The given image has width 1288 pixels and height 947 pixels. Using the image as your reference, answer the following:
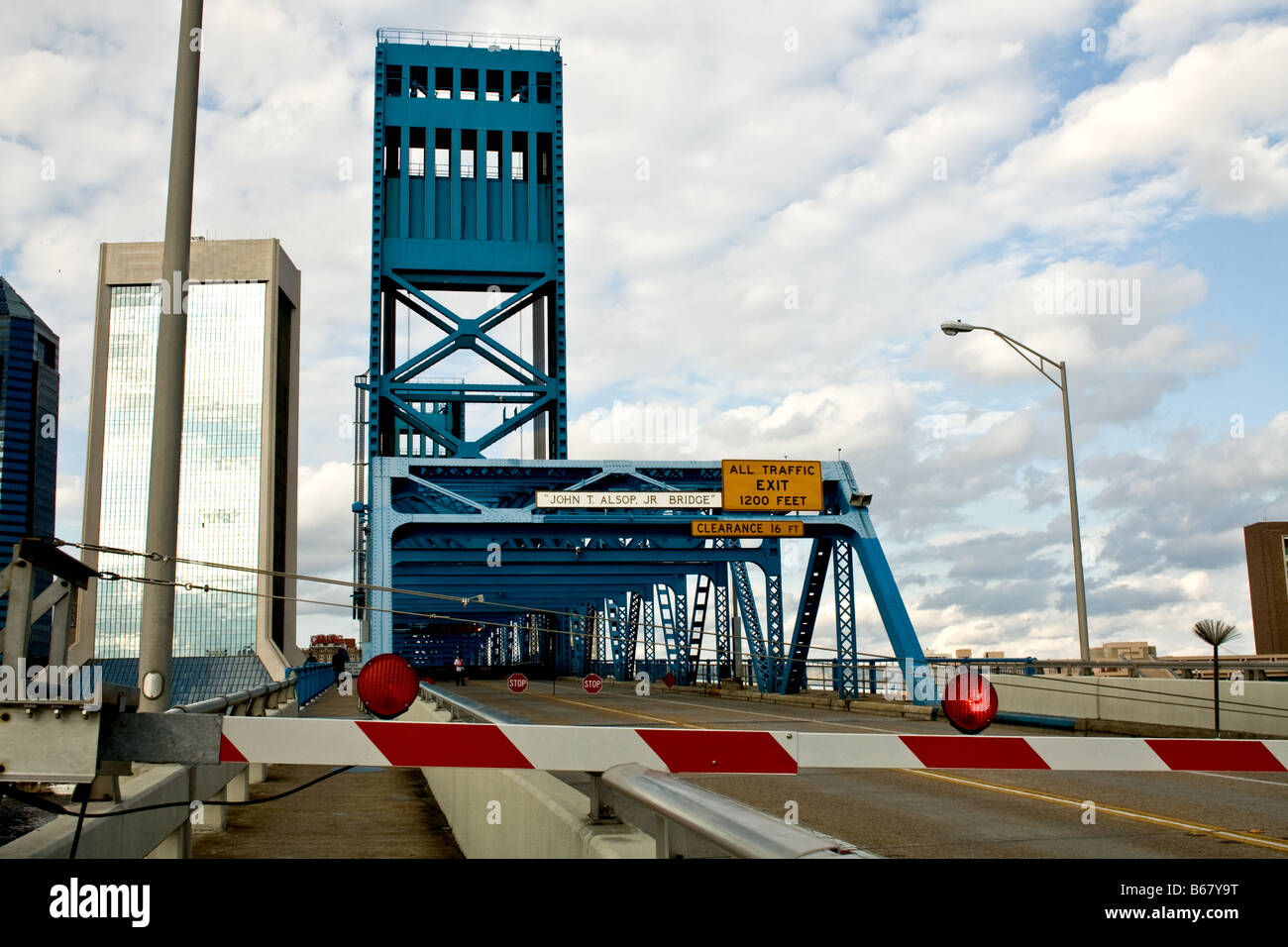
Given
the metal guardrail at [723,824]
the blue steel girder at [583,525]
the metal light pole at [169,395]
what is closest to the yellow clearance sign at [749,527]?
the blue steel girder at [583,525]

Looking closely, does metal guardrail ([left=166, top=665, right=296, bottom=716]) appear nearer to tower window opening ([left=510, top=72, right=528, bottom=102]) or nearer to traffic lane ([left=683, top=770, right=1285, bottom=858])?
traffic lane ([left=683, top=770, right=1285, bottom=858])

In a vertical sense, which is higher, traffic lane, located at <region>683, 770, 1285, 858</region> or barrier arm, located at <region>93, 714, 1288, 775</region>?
barrier arm, located at <region>93, 714, 1288, 775</region>

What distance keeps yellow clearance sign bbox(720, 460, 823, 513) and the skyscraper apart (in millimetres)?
136633

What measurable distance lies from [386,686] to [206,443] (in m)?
165

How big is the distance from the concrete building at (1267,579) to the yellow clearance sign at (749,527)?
104 metres

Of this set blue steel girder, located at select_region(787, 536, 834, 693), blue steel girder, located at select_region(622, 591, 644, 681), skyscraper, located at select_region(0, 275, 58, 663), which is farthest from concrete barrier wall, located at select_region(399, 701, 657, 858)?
skyscraper, located at select_region(0, 275, 58, 663)

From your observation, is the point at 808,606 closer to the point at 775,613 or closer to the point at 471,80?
the point at 775,613

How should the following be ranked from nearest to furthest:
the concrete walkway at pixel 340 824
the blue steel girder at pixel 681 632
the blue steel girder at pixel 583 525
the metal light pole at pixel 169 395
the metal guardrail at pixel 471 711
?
the metal light pole at pixel 169 395 → the metal guardrail at pixel 471 711 → the concrete walkway at pixel 340 824 → the blue steel girder at pixel 583 525 → the blue steel girder at pixel 681 632

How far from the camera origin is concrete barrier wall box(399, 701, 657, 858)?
534cm

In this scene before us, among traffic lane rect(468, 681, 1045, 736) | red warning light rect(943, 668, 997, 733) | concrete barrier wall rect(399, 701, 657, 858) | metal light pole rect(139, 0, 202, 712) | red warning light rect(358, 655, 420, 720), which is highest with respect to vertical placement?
metal light pole rect(139, 0, 202, 712)

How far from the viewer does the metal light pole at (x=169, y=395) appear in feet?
27.2

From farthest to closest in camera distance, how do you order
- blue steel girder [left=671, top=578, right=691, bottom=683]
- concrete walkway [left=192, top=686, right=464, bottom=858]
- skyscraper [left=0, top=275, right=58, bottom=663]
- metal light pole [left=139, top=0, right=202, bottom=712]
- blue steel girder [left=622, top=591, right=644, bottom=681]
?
skyscraper [left=0, top=275, right=58, bottom=663], blue steel girder [left=622, top=591, right=644, bottom=681], blue steel girder [left=671, top=578, right=691, bottom=683], concrete walkway [left=192, top=686, right=464, bottom=858], metal light pole [left=139, top=0, right=202, bottom=712]

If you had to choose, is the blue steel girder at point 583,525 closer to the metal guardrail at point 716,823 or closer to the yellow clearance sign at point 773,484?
the yellow clearance sign at point 773,484
